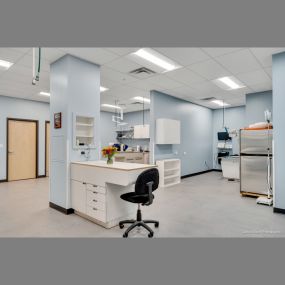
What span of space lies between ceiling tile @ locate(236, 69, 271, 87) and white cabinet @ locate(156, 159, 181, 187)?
3049mm

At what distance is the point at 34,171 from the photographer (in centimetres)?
727

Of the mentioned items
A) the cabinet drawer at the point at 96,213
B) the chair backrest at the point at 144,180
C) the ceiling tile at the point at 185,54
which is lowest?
the cabinet drawer at the point at 96,213

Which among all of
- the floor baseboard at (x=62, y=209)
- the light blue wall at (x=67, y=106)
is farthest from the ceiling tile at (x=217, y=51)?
the floor baseboard at (x=62, y=209)

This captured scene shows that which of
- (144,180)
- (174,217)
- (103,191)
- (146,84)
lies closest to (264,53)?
(146,84)

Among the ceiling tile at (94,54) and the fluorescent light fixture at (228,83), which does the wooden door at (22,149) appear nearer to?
the ceiling tile at (94,54)

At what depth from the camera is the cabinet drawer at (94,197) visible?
9.91 feet

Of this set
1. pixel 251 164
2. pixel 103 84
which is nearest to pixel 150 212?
pixel 251 164

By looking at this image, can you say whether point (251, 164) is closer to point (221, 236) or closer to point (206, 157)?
point (221, 236)

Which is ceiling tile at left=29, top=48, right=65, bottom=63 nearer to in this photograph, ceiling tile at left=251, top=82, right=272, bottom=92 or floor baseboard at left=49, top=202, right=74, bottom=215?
floor baseboard at left=49, top=202, right=74, bottom=215

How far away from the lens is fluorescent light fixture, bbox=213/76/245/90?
5117 millimetres

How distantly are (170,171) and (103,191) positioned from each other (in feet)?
13.1

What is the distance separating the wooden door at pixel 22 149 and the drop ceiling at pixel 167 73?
3.38 feet

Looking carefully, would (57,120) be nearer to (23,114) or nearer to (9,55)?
(9,55)

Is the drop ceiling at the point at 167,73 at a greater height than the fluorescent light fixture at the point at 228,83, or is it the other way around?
the fluorescent light fixture at the point at 228,83
